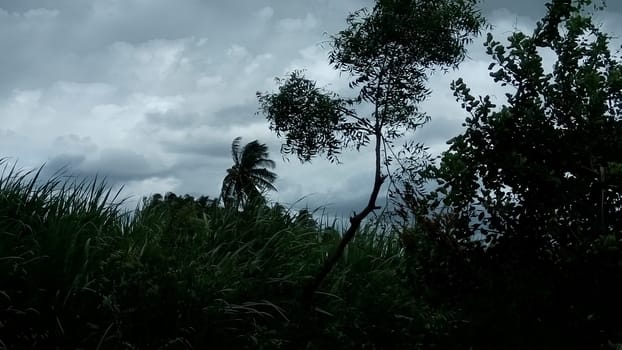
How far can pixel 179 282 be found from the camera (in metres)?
7.60

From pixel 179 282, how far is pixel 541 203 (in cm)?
342

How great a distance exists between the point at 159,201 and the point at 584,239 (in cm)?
665

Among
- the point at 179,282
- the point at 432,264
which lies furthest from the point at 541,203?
the point at 179,282

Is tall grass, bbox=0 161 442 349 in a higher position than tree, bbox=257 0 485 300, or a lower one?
lower

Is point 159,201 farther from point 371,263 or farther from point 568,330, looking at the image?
point 568,330

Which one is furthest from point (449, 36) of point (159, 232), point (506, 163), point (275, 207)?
point (506, 163)

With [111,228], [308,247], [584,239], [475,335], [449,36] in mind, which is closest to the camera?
[584,239]

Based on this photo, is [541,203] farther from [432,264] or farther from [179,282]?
[179,282]

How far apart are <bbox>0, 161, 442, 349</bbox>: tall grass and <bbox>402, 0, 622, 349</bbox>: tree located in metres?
1.15

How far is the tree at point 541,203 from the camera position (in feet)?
21.8

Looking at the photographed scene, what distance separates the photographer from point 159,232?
31.6 ft

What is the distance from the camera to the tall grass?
294 inches

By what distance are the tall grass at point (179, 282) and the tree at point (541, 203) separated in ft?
3.76

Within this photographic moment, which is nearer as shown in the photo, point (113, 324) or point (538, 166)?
point (538, 166)
